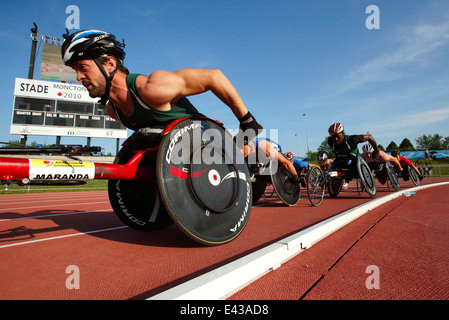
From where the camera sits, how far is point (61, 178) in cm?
187

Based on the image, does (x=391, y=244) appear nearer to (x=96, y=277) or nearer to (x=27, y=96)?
(x=96, y=277)

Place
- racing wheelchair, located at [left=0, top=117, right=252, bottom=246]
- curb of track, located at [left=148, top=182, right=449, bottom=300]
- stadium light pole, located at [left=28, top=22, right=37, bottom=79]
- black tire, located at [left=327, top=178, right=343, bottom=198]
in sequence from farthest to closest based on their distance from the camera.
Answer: stadium light pole, located at [left=28, top=22, right=37, bottom=79], black tire, located at [left=327, top=178, right=343, bottom=198], racing wheelchair, located at [left=0, top=117, right=252, bottom=246], curb of track, located at [left=148, top=182, right=449, bottom=300]

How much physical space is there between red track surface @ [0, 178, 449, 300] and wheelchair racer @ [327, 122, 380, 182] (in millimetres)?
3233

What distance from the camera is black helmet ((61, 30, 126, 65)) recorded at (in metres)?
2.21

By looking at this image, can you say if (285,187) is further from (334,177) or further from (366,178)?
(366,178)

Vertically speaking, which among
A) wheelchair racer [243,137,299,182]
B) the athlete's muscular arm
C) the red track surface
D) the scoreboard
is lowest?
the red track surface

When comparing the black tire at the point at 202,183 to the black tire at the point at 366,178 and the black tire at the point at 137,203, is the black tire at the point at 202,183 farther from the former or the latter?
the black tire at the point at 366,178

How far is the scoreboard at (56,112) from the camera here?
32.2 meters

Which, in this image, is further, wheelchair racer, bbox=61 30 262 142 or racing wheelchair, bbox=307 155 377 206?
racing wheelchair, bbox=307 155 377 206

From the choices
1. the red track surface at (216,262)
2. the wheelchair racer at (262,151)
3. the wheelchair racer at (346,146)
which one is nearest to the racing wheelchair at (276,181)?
the wheelchair racer at (262,151)

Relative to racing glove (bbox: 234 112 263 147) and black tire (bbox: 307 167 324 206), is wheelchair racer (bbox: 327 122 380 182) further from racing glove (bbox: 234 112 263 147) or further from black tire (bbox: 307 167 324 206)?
racing glove (bbox: 234 112 263 147)

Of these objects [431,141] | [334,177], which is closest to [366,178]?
[334,177]

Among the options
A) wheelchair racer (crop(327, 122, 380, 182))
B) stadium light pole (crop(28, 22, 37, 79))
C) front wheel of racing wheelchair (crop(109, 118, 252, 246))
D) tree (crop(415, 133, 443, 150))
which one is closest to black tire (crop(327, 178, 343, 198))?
wheelchair racer (crop(327, 122, 380, 182))

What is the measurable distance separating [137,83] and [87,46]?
0.57 m
